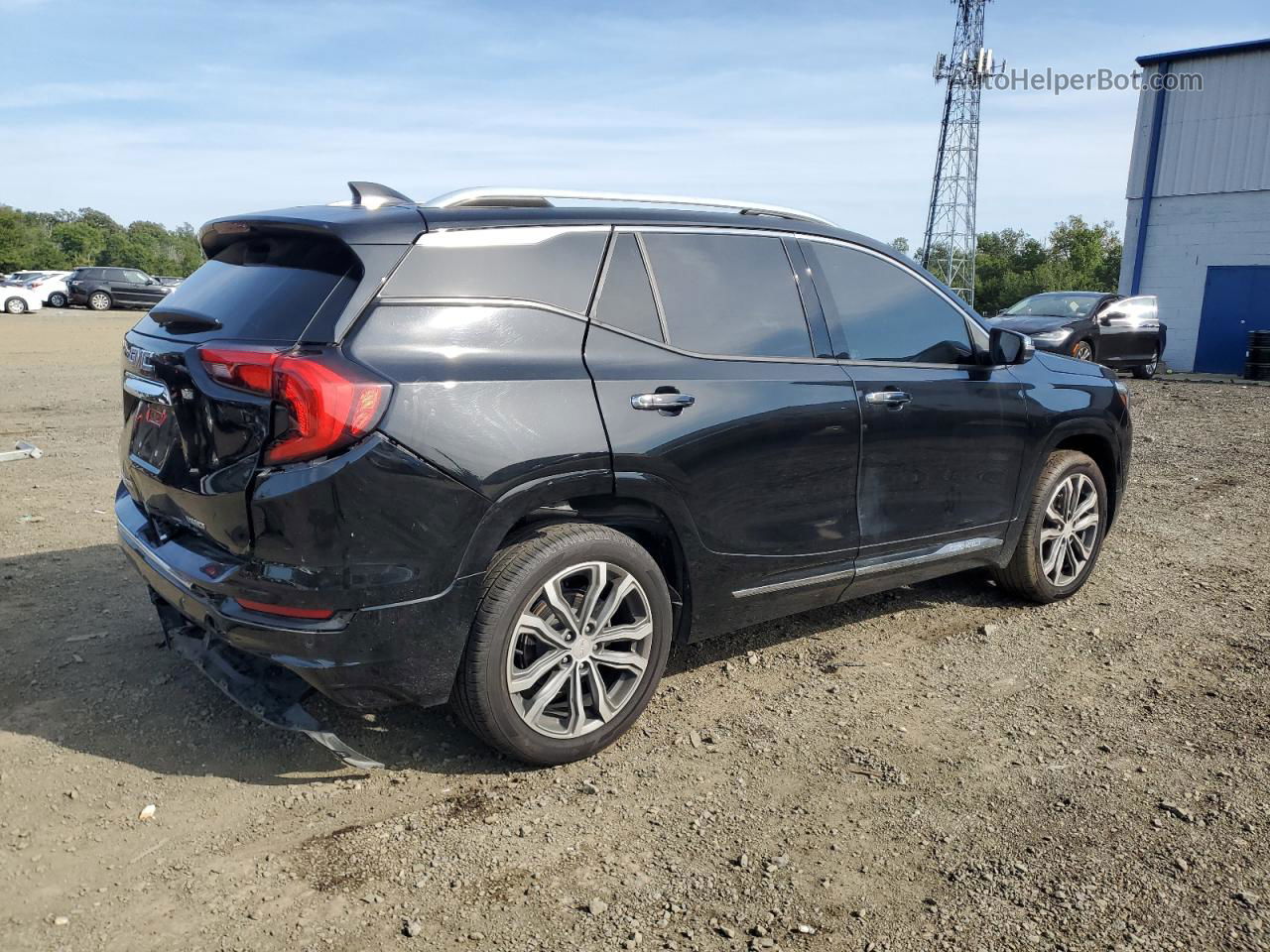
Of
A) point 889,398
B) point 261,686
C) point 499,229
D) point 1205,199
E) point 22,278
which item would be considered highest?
point 1205,199

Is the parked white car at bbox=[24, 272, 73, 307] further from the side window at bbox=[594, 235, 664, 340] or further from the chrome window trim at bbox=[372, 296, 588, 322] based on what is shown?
the chrome window trim at bbox=[372, 296, 588, 322]

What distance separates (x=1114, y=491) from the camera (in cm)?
556

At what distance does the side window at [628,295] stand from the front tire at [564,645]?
73 centimetres

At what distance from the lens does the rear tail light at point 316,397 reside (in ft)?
9.59

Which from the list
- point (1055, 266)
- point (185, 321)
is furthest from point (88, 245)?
point (185, 321)

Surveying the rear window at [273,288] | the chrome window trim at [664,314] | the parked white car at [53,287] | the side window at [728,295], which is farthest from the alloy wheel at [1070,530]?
the parked white car at [53,287]

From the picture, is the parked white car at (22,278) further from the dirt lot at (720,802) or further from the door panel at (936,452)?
the door panel at (936,452)

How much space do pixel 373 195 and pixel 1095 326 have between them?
17.9 m

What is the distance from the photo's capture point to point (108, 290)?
126ft

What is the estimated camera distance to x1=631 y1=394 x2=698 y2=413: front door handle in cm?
347

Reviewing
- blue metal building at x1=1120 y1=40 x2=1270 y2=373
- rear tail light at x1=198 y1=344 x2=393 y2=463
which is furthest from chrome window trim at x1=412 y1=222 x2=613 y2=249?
blue metal building at x1=1120 y1=40 x2=1270 y2=373

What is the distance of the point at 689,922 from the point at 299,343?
77.1 inches

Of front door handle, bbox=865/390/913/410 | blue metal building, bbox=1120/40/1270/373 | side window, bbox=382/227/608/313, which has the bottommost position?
front door handle, bbox=865/390/913/410

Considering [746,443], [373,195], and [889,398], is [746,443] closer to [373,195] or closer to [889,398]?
[889,398]
